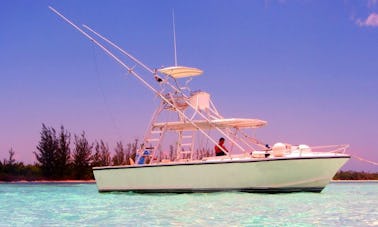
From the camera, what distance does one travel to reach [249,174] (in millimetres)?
16500

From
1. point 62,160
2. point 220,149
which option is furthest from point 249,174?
point 62,160

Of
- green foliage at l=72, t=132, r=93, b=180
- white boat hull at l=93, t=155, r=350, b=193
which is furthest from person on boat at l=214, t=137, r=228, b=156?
green foliage at l=72, t=132, r=93, b=180

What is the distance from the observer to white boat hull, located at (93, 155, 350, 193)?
1616 centimetres

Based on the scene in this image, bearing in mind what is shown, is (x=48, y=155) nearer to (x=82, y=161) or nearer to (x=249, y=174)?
(x=82, y=161)

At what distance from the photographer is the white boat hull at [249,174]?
1616 cm

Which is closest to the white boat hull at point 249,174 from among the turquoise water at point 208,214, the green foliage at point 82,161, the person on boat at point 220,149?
the person on boat at point 220,149

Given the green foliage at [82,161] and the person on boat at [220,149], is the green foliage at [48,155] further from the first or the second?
the person on boat at [220,149]

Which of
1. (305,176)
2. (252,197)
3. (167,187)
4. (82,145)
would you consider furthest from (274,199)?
(82,145)

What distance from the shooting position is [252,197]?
49.8ft

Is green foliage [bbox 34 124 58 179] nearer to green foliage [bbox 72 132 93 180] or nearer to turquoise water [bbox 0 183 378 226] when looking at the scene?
green foliage [bbox 72 132 93 180]

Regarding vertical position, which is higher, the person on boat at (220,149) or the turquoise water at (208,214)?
the person on boat at (220,149)

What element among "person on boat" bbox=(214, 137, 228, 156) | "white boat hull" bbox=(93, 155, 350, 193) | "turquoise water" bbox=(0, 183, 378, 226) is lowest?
"turquoise water" bbox=(0, 183, 378, 226)

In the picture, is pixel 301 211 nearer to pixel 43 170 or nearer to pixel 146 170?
pixel 146 170

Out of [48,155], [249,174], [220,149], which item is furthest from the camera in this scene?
[48,155]
